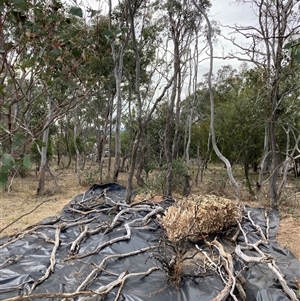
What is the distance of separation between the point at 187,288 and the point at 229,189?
7.51 meters

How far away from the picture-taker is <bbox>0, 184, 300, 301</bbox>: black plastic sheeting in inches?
103

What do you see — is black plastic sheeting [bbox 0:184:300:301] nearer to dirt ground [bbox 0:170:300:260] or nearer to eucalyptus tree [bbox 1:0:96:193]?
dirt ground [bbox 0:170:300:260]

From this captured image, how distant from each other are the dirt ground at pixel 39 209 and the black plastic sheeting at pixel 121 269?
0.28 meters

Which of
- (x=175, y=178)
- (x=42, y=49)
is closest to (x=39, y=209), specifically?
(x=175, y=178)

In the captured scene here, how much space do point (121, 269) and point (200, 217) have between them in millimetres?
1304

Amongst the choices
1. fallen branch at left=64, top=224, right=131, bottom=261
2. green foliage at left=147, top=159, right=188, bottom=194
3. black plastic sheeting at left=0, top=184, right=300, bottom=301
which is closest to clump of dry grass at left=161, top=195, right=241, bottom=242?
black plastic sheeting at left=0, top=184, right=300, bottom=301

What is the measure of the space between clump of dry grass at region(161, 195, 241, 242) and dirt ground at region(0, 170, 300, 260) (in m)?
0.79

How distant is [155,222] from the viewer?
14.7 ft

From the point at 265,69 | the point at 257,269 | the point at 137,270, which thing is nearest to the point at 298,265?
the point at 257,269

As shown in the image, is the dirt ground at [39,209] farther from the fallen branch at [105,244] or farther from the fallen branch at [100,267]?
the fallen branch at [100,267]

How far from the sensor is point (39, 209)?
21.1 feet

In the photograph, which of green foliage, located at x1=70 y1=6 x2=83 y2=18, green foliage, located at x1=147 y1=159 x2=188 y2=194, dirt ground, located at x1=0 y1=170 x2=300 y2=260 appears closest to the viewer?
green foliage, located at x1=70 y1=6 x2=83 y2=18

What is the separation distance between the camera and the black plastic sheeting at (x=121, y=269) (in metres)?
2.61

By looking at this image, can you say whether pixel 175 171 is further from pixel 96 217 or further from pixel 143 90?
pixel 143 90
